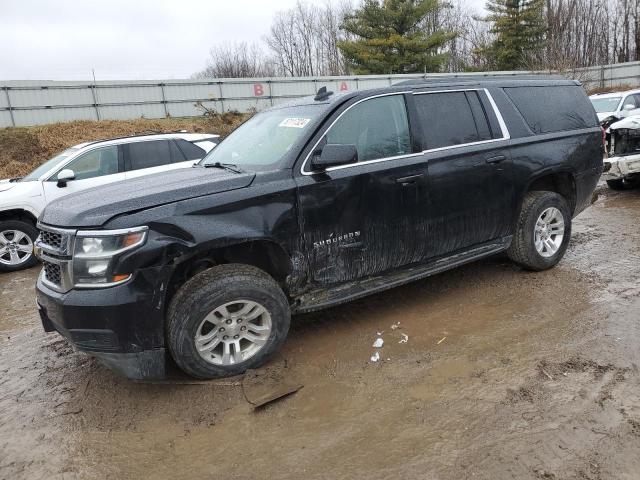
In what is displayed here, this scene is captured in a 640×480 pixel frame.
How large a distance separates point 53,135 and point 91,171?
39.9 feet

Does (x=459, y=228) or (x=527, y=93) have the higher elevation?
(x=527, y=93)

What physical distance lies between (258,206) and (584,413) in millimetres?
2363

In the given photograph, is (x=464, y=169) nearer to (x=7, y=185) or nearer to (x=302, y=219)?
(x=302, y=219)

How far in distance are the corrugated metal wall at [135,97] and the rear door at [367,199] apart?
1615 cm

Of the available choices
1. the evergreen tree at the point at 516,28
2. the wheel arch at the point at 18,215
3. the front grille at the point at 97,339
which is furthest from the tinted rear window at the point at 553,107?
the evergreen tree at the point at 516,28

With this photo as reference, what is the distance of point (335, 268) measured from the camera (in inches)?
149

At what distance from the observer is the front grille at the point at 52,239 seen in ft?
10.6

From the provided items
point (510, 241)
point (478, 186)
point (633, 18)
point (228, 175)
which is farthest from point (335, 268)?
point (633, 18)

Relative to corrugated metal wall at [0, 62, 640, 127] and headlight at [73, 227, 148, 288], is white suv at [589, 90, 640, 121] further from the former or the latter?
headlight at [73, 227, 148, 288]

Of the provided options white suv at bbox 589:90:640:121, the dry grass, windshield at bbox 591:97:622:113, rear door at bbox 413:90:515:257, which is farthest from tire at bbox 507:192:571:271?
the dry grass

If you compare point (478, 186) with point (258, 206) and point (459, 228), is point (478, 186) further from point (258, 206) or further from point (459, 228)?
point (258, 206)

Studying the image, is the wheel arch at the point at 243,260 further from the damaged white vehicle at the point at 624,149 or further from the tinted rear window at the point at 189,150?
the damaged white vehicle at the point at 624,149

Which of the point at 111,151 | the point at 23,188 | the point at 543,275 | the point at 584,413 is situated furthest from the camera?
Answer: the point at 111,151

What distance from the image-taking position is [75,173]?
7.56 meters
